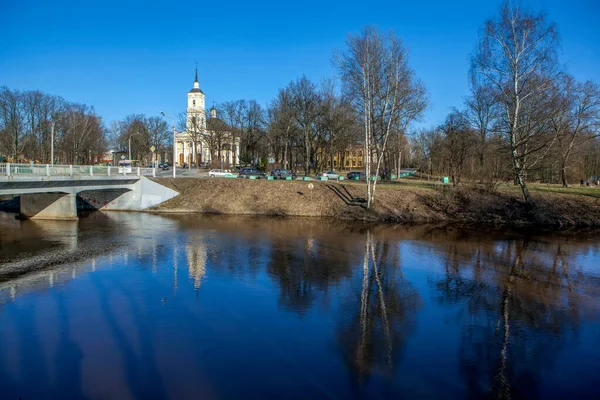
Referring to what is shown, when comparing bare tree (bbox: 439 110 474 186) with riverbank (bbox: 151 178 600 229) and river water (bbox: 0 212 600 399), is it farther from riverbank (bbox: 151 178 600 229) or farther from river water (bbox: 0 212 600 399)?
river water (bbox: 0 212 600 399)

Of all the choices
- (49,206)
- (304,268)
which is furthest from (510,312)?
(49,206)

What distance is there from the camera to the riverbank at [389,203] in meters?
36.1

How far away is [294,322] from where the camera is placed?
40.6 feet

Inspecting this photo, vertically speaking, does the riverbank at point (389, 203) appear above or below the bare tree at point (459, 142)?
below

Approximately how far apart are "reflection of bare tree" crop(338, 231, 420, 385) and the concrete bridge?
71.8 feet

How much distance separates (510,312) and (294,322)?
6.86 m

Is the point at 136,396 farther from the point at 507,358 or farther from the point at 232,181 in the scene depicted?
the point at 232,181

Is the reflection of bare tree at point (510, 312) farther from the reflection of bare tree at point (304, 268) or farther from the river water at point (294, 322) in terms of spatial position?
the reflection of bare tree at point (304, 268)

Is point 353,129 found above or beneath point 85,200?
above

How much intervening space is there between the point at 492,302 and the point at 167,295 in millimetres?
11081

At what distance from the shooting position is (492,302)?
14438 mm

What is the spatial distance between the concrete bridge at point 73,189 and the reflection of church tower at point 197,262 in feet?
39.7

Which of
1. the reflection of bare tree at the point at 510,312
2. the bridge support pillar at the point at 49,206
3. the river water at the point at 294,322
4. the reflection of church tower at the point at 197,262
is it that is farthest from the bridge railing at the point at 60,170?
the reflection of bare tree at the point at 510,312

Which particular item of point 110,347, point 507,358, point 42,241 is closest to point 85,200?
point 42,241
